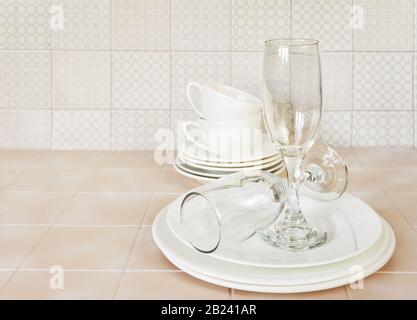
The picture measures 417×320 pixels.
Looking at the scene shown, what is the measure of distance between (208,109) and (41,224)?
0.42 meters

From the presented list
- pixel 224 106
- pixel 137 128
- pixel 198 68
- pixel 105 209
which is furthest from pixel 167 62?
pixel 105 209

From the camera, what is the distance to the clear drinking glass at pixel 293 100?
731 millimetres

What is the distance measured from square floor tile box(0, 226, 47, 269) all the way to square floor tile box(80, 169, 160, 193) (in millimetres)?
235

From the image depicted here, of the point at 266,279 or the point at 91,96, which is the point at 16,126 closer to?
the point at 91,96

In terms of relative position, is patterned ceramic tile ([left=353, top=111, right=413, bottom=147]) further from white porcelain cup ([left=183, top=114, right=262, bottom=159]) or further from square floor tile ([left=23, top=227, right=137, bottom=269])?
square floor tile ([left=23, top=227, right=137, bottom=269])

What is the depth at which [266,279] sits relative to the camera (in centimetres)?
65

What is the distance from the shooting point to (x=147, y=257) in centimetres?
76

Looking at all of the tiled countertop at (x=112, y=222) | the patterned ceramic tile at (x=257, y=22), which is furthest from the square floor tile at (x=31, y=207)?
the patterned ceramic tile at (x=257, y=22)

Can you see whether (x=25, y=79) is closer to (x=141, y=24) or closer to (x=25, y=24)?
(x=25, y=24)

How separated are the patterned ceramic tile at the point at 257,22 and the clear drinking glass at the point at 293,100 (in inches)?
23.8

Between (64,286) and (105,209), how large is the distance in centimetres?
31

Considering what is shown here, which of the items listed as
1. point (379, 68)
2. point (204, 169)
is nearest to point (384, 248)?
point (204, 169)

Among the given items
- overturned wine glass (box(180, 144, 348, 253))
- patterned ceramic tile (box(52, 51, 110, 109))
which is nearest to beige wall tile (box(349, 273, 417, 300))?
overturned wine glass (box(180, 144, 348, 253))

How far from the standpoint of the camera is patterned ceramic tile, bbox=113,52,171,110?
139 centimetres
